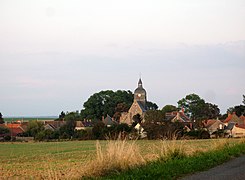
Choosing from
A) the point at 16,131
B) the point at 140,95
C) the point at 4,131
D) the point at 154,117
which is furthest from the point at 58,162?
the point at 140,95

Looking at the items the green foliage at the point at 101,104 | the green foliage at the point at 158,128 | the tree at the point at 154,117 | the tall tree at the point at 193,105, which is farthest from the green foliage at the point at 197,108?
the green foliage at the point at 158,128

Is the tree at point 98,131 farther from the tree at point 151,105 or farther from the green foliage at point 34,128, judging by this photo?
the tree at point 151,105

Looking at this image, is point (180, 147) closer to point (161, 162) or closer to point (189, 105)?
point (161, 162)

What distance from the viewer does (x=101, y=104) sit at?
481ft

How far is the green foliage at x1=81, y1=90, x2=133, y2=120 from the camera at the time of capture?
143250mm

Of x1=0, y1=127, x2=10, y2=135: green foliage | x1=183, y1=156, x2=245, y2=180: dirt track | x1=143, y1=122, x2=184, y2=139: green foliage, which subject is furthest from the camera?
x1=0, y1=127, x2=10, y2=135: green foliage

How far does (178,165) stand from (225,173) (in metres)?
1.59

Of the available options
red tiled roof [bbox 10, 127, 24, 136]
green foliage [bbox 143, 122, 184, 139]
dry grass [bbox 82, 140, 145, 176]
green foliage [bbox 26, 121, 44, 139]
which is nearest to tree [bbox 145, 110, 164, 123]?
green foliage [bbox 143, 122, 184, 139]

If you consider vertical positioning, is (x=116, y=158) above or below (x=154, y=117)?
below

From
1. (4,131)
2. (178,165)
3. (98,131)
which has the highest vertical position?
(4,131)

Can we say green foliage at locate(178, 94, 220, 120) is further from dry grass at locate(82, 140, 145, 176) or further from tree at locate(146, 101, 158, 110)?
dry grass at locate(82, 140, 145, 176)

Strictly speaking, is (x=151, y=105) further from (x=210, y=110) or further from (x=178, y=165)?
(x=178, y=165)

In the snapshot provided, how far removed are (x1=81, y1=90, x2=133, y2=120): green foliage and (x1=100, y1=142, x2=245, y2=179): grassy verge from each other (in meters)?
124

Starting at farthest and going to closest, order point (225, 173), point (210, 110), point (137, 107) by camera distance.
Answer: point (137, 107) → point (210, 110) → point (225, 173)
